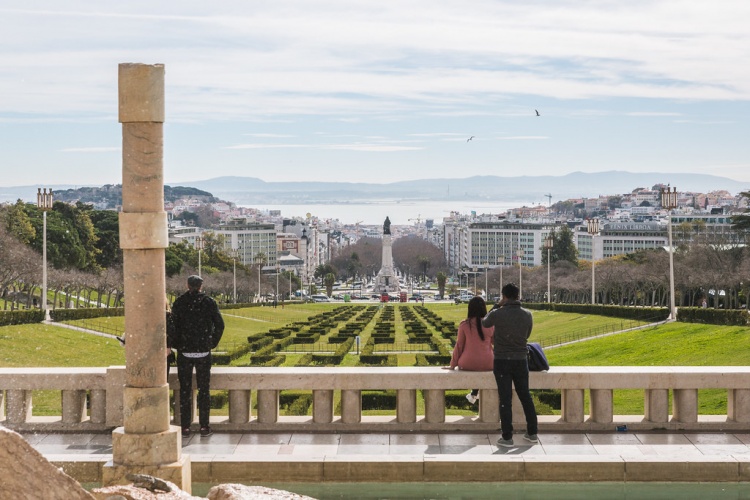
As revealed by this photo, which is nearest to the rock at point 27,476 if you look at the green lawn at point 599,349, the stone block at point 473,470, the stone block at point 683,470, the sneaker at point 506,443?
the stone block at point 473,470

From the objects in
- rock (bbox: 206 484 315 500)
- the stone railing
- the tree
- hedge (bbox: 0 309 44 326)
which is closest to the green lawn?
hedge (bbox: 0 309 44 326)

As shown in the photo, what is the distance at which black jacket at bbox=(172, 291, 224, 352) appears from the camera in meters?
11.8

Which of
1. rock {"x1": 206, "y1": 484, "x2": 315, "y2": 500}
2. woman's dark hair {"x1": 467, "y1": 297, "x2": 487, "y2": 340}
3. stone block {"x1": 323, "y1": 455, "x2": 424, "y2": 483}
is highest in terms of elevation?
woman's dark hair {"x1": 467, "y1": 297, "x2": 487, "y2": 340}

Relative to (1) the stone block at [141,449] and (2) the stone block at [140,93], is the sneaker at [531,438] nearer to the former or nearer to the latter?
(1) the stone block at [141,449]

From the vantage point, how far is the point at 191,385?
11.9m

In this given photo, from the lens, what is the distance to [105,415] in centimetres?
1194

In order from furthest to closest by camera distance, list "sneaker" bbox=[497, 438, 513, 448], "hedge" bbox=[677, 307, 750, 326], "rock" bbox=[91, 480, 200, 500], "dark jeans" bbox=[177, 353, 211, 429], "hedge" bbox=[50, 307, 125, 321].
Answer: "hedge" bbox=[50, 307, 125, 321] < "hedge" bbox=[677, 307, 750, 326] < "dark jeans" bbox=[177, 353, 211, 429] < "sneaker" bbox=[497, 438, 513, 448] < "rock" bbox=[91, 480, 200, 500]

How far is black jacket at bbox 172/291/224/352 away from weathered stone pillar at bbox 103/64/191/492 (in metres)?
2.26

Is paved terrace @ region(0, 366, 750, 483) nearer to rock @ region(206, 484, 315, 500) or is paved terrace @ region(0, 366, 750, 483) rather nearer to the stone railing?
the stone railing

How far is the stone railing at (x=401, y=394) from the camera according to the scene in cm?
1181

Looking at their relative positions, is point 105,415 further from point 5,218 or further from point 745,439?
point 5,218

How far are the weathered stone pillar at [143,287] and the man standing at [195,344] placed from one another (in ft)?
7.36

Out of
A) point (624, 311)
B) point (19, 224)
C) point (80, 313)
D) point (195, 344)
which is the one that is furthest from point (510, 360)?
point (19, 224)

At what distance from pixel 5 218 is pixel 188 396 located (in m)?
62.1
